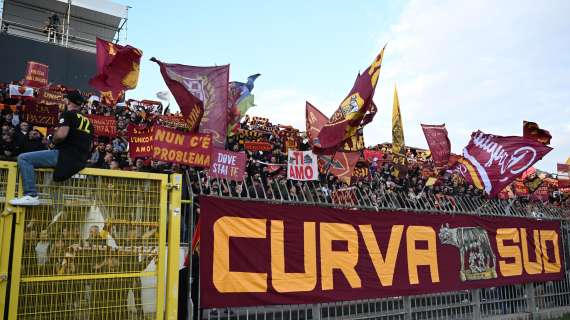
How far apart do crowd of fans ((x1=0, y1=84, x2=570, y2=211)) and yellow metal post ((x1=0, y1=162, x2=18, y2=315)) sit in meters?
0.71

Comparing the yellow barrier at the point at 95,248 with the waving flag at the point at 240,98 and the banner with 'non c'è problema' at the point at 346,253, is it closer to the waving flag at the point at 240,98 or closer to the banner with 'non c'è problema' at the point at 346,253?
the banner with 'non c'è problema' at the point at 346,253

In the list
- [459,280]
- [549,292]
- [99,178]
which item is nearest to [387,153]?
[549,292]

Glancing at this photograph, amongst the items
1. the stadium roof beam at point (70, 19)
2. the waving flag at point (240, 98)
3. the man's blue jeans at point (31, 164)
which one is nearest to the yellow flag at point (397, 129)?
the waving flag at point (240, 98)

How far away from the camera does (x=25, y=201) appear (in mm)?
4934

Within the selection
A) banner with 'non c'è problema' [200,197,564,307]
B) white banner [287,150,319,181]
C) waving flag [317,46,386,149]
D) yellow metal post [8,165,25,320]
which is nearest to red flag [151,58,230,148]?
white banner [287,150,319,181]

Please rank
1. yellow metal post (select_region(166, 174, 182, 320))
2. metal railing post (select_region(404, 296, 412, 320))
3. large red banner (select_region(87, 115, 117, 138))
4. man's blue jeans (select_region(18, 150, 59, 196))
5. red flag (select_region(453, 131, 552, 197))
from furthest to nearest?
1. large red banner (select_region(87, 115, 117, 138))
2. red flag (select_region(453, 131, 552, 197))
3. metal railing post (select_region(404, 296, 412, 320))
4. yellow metal post (select_region(166, 174, 182, 320))
5. man's blue jeans (select_region(18, 150, 59, 196))

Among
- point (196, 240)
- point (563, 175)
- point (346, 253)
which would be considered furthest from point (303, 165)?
point (563, 175)

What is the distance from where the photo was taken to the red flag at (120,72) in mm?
13086

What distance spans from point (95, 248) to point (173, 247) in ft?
3.14

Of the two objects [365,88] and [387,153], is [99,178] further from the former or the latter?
[387,153]

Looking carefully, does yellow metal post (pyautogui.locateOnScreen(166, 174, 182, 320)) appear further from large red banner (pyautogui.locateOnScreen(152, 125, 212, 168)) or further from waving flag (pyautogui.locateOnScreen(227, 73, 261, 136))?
waving flag (pyautogui.locateOnScreen(227, 73, 261, 136))

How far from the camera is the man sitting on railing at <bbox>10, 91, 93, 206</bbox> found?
5016 millimetres

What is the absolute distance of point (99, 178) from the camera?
5.60 m

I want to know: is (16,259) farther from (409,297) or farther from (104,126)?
(104,126)
